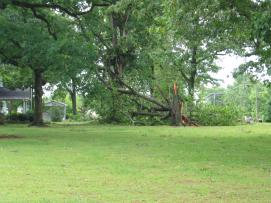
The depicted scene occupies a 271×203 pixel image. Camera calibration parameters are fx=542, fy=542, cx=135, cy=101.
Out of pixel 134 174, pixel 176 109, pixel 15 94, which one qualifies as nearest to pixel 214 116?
pixel 176 109

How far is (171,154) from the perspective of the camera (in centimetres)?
1576

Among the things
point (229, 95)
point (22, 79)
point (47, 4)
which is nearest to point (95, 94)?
point (47, 4)

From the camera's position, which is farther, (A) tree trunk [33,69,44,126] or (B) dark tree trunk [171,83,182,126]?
(B) dark tree trunk [171,83,182,126]

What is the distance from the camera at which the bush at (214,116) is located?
41938mm

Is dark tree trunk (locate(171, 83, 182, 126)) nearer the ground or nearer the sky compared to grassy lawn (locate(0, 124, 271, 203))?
nearer the sky

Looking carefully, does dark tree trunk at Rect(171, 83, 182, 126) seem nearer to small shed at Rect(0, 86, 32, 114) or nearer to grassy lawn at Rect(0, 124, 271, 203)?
small shed at Rect(0, 86, 32, 114)

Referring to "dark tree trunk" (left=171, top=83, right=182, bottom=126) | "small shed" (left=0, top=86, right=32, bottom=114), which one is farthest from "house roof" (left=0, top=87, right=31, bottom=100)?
"dark tree trunk" (left=171, top=83, right=182, bottom=126)

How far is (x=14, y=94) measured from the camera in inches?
2175

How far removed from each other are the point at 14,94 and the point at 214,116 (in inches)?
893

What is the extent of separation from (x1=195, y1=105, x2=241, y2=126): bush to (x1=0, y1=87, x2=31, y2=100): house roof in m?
20.2

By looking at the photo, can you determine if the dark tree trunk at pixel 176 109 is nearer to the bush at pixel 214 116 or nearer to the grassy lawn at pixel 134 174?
the bush at pixel 214 116

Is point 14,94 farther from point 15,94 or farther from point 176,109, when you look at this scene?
point 176,109

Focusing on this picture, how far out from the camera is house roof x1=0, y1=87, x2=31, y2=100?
5419 centimetres

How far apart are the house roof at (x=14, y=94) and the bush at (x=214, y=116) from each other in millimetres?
20152
